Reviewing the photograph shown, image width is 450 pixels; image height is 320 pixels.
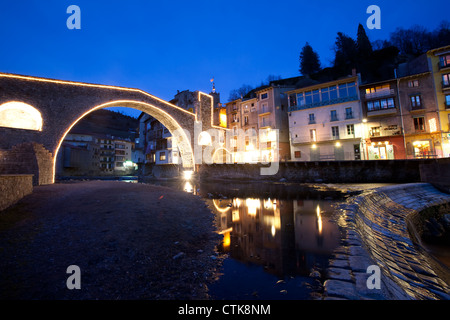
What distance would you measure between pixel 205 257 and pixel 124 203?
17.3ft

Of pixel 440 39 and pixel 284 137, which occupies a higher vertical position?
pixel 440 39

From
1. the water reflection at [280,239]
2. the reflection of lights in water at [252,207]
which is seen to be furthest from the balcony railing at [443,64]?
the reflection of lights in water at [252,207]

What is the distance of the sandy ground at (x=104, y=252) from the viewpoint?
291cm

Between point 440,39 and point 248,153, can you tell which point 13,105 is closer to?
point 248,153

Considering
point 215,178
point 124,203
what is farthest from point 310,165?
point 124,203

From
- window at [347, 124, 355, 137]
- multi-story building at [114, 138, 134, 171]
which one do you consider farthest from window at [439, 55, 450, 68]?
multi-story building at [114, 138, 134, 171]

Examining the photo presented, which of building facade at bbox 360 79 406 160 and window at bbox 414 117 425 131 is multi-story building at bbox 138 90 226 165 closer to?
building facade at bbox 360 79 406 160

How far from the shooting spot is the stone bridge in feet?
42.9

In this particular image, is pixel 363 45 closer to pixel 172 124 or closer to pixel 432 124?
pixel 432 124

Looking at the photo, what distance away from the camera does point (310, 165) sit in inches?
1062

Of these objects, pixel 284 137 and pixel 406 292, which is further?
pixel 284 137
